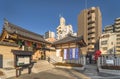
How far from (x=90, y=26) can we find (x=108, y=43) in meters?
11.8


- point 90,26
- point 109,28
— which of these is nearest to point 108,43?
point 90,26

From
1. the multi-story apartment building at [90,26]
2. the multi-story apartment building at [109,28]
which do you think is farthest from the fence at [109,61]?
the multi-story apartment building at [109,28]

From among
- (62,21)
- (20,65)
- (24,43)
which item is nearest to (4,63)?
(20,65)

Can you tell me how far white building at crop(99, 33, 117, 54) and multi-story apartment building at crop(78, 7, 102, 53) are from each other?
4.45 metres

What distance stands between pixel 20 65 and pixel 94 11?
5585 centimetres

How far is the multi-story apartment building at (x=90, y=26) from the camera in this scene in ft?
206

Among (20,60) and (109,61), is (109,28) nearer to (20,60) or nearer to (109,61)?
(109,61)

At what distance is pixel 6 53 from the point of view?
59.9 feet

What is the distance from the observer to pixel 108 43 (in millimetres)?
57219

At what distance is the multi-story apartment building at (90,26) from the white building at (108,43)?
445 centimetres

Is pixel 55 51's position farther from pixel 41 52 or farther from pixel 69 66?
pixel 69 66

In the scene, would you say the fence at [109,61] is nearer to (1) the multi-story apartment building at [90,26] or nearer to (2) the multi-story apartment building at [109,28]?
(1) the multi-story apartment building at [90,26]

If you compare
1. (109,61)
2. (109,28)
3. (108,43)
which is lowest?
(109,61)

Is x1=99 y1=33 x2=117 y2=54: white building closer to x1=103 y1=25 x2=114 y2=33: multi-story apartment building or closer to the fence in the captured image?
x1=103 y1=25 x2=114 y2=33: multi-story apartment building
